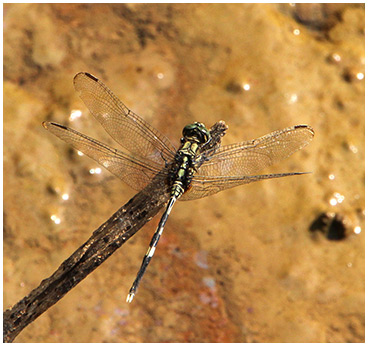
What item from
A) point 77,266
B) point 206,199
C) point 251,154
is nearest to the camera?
point 77,266

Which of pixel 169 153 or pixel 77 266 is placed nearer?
pixel 77 266

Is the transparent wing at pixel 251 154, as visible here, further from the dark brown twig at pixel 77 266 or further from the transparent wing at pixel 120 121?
the dark brown twig at pixel 77 266

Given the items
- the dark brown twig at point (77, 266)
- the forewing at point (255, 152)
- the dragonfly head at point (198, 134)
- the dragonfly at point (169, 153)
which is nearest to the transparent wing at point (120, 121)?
the dragonfly at point (169, 153)

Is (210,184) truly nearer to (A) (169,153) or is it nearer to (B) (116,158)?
(A) (169,153)

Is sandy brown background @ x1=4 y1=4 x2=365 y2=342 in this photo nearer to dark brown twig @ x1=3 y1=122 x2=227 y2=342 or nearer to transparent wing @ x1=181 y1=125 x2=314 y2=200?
transparent wing @ x1=181 y1=125 x2=314 y2=200

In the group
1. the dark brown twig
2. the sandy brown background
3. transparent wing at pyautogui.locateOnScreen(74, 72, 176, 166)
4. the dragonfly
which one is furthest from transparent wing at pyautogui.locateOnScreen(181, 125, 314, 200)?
the sandy brown background

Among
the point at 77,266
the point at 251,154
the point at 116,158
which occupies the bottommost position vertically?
the point at 77,266

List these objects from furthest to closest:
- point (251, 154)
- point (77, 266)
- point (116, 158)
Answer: point (251, 154) < point (116, 158) < point (77, 266)

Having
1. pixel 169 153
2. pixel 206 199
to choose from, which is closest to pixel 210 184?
pixel 169 153

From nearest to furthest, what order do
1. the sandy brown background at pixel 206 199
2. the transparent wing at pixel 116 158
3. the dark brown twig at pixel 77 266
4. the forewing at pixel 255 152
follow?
the dark brown twig at pixel 77 266 → the transparent wing at pixel 116 158 → the forewing at pixel 255 152 → the sandy brown background at pixel 206 199
